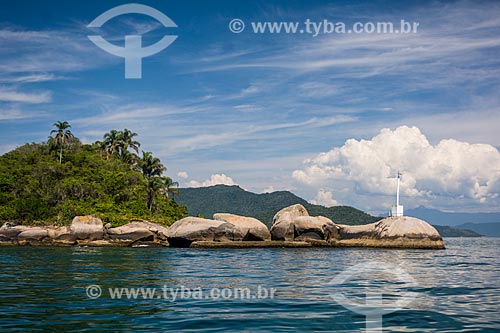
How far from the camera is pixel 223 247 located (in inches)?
1695

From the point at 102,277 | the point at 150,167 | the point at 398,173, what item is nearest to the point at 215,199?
the point at 150,167

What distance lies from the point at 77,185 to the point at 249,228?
83.7ft

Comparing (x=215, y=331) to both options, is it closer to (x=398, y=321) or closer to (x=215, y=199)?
(x=398, y=321)

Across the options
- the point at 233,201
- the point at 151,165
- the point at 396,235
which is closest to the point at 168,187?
the point at 151,165

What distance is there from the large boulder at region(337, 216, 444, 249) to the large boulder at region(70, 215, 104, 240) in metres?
23.4

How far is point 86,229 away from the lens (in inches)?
1845

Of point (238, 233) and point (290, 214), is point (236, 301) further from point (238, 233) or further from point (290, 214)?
point (290, 214)

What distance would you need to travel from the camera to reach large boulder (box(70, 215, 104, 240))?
46.8m

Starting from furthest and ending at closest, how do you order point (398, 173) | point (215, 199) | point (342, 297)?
point (215, 199), point (398, 173), point (342, 297)

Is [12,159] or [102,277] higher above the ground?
[12,159]

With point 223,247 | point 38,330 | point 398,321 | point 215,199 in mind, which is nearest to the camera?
point 38,330

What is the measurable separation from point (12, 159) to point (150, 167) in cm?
1859

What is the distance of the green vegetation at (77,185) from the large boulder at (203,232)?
35.1 feet

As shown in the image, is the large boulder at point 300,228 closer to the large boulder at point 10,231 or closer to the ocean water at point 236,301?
the large boulder at point 10,231
